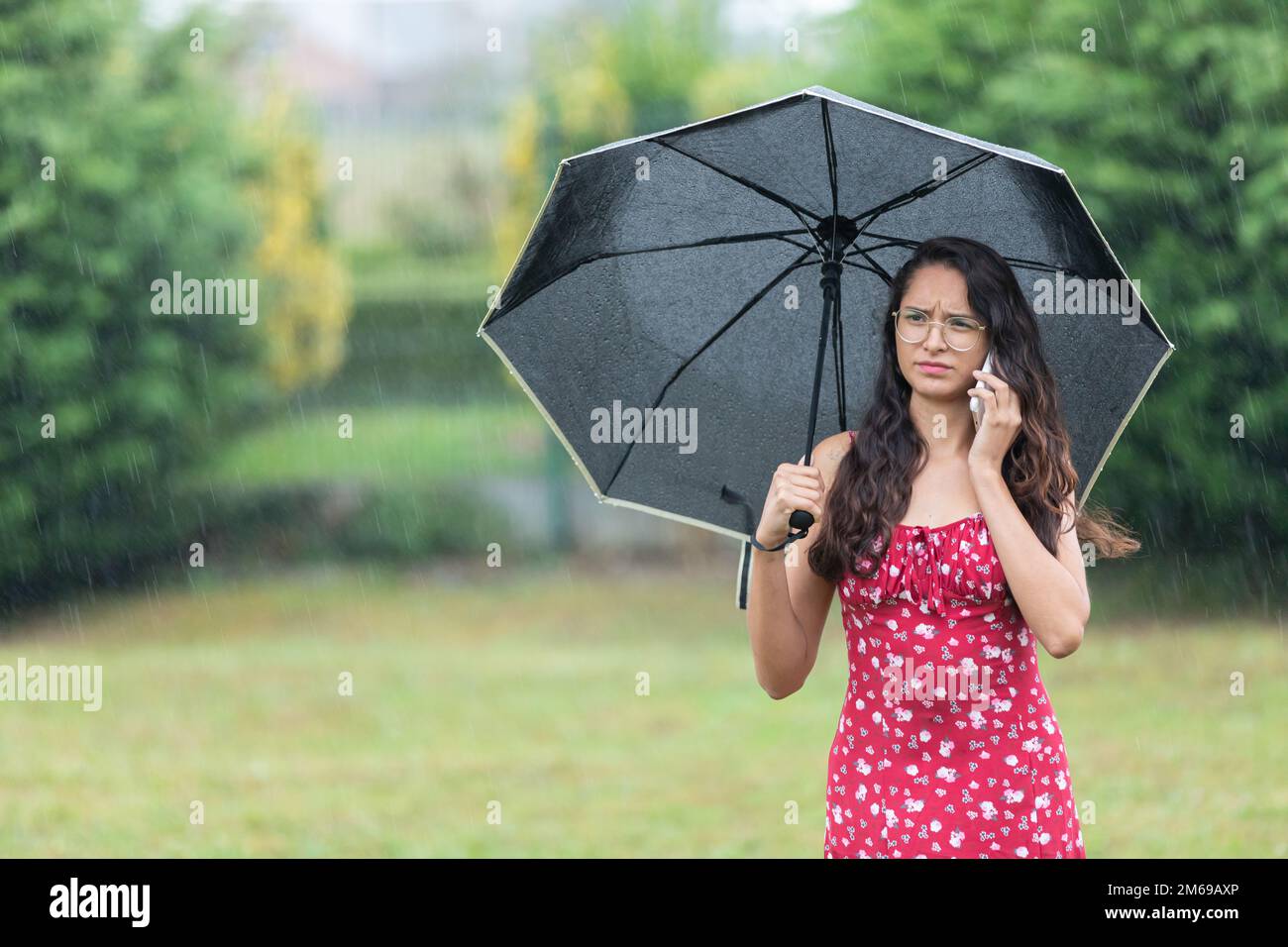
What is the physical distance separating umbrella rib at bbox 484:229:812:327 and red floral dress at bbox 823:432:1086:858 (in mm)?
909

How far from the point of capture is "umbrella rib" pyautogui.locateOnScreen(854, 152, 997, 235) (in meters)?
3.19

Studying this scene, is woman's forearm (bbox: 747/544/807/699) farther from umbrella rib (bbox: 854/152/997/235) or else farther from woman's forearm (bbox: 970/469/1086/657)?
umbrella rib (bbox: 854/152/997/235)

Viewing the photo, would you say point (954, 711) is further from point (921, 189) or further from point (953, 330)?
point (921, 189)

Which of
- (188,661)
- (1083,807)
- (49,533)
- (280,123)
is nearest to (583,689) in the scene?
(188,661)

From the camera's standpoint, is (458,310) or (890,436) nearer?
(890,436)

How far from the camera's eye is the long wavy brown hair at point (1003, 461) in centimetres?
280

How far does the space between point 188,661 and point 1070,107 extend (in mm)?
6886

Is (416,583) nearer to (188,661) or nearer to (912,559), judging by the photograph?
(188,661)

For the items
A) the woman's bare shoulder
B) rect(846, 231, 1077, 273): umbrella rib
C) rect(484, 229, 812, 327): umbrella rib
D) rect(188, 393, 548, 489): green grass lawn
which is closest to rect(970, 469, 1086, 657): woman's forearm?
the woman's bare shoulder

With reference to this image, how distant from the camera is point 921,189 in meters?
3.23

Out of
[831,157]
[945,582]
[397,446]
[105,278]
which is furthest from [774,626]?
[397,446]

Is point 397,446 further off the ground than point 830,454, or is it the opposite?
point 397,446

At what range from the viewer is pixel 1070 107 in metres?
9.46

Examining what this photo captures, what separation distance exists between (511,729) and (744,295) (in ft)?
17.2
